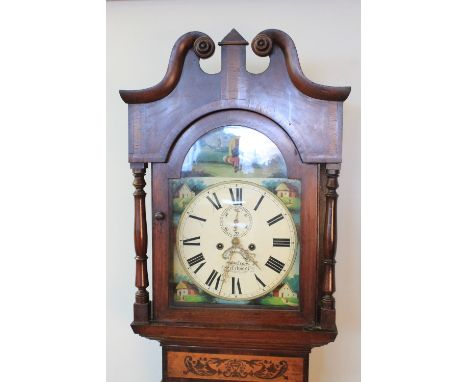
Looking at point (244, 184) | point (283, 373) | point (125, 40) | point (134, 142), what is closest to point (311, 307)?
point (283, 373)

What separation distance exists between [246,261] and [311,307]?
213 mm

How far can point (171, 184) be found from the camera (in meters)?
1.13

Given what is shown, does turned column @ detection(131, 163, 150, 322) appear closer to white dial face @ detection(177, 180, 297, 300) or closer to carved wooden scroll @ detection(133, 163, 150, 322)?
carved wooden scroll @ detection(133, 163, 150, 322)

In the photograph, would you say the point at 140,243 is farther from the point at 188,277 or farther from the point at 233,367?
the point at 233,367

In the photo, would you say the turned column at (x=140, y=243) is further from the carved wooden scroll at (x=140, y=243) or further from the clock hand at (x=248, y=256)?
the clock hand at (x=248, y=256)

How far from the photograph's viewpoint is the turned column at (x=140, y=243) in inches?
44.3

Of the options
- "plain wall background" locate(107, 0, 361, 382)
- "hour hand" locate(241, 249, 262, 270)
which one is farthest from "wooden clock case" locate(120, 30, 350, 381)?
"plain wall background" locate(107, 0, 361, 382)

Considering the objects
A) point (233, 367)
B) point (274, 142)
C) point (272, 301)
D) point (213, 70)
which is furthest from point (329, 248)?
point (213, 70)

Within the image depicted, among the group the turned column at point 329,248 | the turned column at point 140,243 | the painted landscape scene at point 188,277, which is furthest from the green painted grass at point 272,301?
the turned column at point 140,243

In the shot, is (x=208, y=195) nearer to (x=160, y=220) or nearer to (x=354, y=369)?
(x=160, y=220)

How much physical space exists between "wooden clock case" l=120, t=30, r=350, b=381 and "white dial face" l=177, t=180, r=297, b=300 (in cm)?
5

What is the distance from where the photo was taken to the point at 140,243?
1131 millimetres

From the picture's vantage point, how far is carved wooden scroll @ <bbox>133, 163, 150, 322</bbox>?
1125 millimetres

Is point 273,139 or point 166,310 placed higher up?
point 273,139
